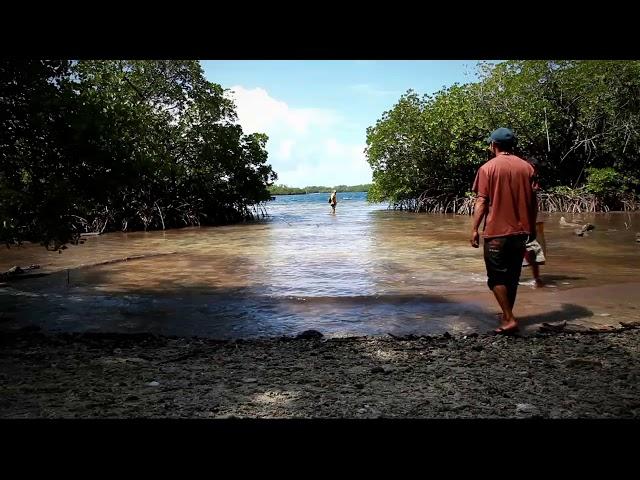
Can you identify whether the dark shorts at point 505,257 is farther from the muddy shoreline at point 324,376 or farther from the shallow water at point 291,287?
the shallow water at point 291,287

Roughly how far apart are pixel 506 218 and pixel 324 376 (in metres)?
2.60

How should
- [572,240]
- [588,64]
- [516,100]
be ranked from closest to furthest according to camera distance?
[572,240], [588,64], [516,100]

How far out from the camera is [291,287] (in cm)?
852

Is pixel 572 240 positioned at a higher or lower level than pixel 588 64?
lower

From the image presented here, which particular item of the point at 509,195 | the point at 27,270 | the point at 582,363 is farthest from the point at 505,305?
the point at 27,270

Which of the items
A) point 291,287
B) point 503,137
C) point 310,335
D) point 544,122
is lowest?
point 291,287

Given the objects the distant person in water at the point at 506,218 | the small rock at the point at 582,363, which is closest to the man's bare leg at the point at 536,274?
the distant person in water at the point at 506,218

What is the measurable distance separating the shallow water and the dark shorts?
0.75 meters

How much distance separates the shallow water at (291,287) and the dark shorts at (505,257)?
0.75 meters

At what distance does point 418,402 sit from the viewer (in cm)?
323

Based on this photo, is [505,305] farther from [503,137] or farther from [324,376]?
[324,376]
